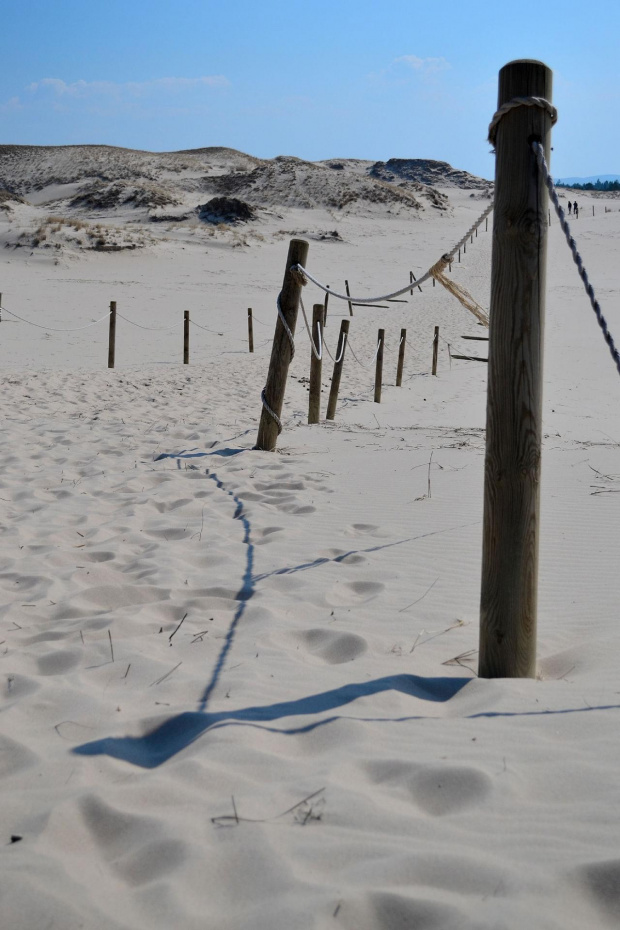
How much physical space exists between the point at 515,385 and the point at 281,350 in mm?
4456

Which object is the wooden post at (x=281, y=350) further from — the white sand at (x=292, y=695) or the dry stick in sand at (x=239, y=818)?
the dry stick in sand at (x=239, y=818)

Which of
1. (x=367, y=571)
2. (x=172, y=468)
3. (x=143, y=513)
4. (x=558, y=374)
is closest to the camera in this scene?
(x=367, y=571)

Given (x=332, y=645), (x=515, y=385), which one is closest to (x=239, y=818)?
(x=332, y=645)

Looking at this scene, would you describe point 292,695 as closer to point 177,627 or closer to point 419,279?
point 177,627

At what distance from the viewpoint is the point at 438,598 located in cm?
376

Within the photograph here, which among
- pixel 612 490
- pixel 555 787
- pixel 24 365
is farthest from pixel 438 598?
pixel 24 365

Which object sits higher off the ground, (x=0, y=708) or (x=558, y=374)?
(x=558, y=374)

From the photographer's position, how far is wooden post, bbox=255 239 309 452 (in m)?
6.89

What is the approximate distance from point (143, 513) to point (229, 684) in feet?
8.29

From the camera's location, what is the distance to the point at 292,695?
2.71 metres

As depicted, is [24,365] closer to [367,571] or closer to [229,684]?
[367,571]

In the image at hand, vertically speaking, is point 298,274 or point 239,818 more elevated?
A: point 298,274

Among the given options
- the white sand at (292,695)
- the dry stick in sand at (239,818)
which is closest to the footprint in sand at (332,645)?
the white sand at (292,695)

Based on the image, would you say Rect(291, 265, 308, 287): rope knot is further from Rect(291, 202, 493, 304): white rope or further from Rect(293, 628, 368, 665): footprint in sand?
Rect(293, 628, 368, 665): footprint in sand
